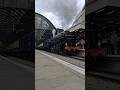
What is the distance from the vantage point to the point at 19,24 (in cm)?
2806

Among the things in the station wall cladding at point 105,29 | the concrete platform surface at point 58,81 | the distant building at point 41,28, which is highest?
the distant building at point 41,28

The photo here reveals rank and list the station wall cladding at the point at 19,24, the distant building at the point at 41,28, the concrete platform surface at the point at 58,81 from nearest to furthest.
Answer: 1. the concrete platform surface at the point at 58,81
2. the station wall cladding at the point at 19,24
3. the distant building at the point at 41,28

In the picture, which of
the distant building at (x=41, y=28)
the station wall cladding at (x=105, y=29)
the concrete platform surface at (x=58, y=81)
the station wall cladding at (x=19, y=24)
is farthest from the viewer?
the distant building at (x=41, y=28)

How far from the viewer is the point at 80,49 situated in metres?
29.5

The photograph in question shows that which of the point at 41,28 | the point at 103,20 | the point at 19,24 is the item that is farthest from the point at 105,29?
the point at 41,28

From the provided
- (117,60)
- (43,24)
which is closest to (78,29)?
(117,60)

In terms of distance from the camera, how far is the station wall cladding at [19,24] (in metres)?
23.0

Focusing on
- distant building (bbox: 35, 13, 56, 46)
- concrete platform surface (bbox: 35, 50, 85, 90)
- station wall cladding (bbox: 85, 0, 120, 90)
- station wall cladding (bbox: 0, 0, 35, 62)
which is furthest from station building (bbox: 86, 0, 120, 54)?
distant building (bbox: 35, 13, 56, 46)

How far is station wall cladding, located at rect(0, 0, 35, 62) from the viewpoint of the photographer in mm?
22961

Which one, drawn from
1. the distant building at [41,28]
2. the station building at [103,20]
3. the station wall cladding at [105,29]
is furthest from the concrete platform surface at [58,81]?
the distant building at [41,28]

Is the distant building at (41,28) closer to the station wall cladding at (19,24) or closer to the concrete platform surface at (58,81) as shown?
the station wall cladding at (19,24)

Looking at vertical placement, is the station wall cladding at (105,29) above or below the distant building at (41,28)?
below

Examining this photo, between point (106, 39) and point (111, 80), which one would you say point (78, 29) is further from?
point (111, 80)

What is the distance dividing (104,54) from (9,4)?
16.3m
